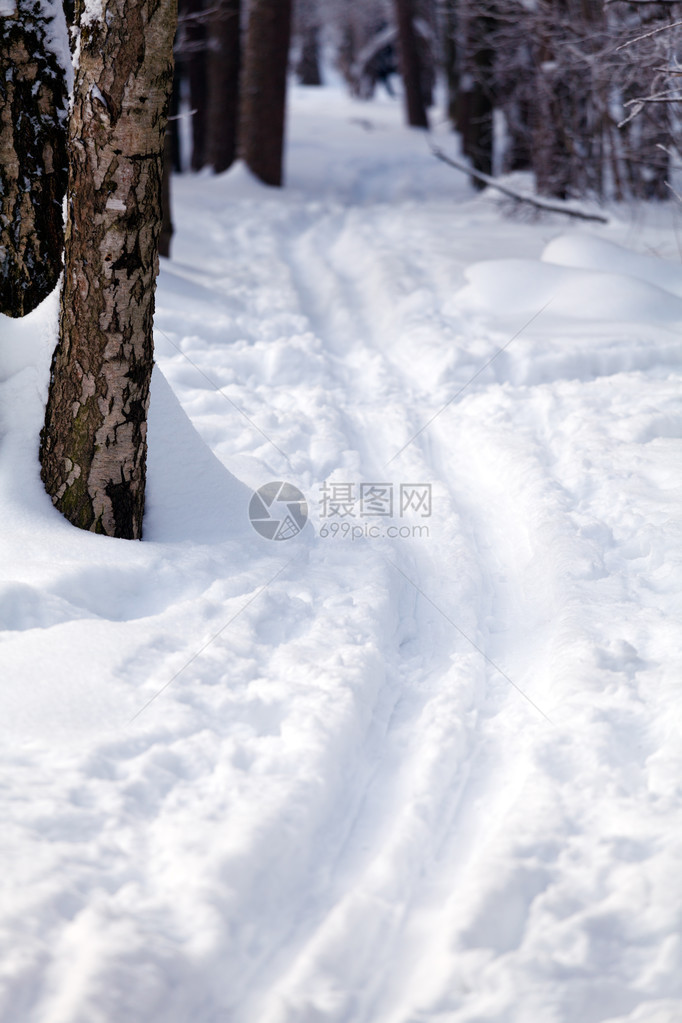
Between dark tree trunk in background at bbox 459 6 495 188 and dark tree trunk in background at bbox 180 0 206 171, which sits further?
dark tree trunk in background at bbox 180 0 206 171

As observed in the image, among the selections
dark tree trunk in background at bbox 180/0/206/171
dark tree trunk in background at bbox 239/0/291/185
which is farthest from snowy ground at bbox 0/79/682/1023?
dark tree trunk in background at bbox 180/0/206/171

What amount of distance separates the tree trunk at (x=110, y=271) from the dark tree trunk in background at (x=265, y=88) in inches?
399

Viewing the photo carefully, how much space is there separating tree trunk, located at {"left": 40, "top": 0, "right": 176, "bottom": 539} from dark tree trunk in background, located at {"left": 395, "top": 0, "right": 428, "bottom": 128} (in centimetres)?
1729

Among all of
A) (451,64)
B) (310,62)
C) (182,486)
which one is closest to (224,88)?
(451,64)

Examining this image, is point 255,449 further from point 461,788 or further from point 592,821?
point 592,821

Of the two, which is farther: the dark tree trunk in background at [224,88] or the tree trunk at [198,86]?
the tree trunk at [198,86]

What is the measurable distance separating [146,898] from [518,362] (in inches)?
173

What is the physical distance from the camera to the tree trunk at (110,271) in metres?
2.80

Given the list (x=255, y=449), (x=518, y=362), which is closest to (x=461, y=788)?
(x=255, y=449)

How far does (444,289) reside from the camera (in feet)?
23.4

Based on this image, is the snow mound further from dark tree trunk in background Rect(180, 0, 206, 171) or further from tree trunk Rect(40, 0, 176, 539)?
dark tree trunk in background Rect(180, 0, 206, 171)

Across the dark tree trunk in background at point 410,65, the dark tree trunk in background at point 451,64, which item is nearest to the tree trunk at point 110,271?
the dark tree trunk in background at point 410,65

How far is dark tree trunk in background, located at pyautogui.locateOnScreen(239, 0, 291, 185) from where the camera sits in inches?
459

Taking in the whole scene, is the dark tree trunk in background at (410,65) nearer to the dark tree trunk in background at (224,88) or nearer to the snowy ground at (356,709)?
the dark tree trunk in background at (224,88)
